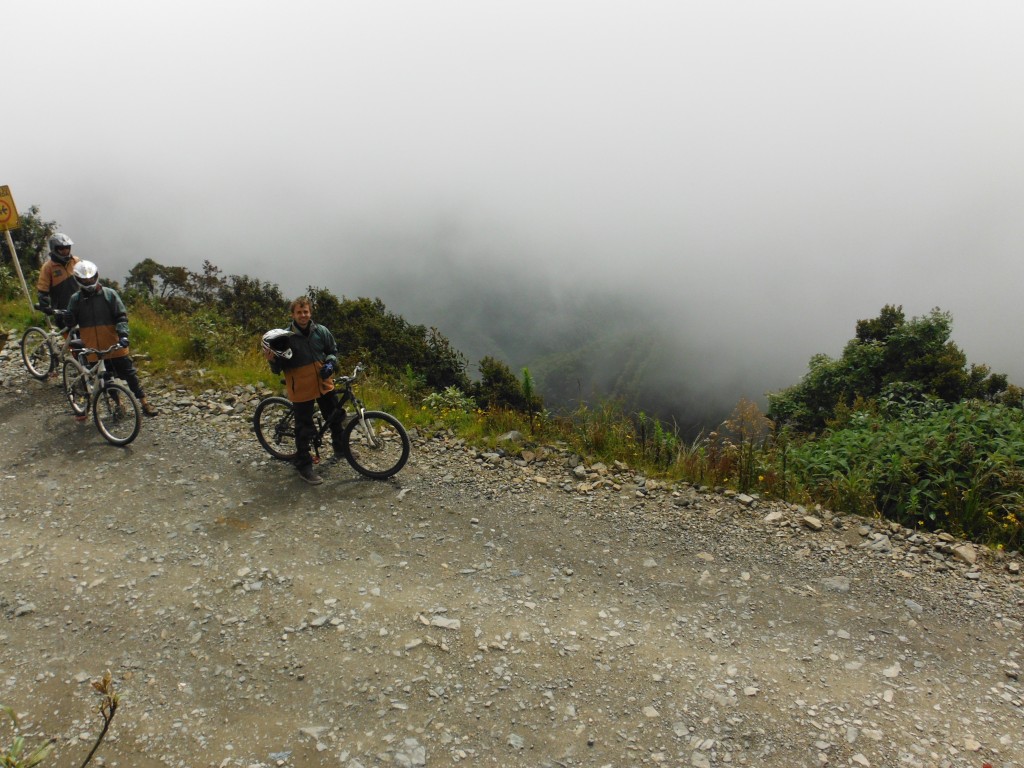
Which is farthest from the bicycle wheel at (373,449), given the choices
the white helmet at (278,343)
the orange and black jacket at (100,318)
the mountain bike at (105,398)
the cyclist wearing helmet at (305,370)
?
the orange and black jacket at (100,318)

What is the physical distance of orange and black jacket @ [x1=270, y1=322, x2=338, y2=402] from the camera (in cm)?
767

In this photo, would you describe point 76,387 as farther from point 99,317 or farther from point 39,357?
point 39,357

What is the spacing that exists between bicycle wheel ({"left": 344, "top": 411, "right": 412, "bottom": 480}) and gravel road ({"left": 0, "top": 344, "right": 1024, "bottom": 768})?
0.77 feet

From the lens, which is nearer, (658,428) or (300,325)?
(300,325)

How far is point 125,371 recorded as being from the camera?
31.9ft

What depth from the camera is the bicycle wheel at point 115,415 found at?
9.04 m

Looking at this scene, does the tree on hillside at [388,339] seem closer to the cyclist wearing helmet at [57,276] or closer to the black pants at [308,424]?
the cyclist wearing helmet at [57,276]

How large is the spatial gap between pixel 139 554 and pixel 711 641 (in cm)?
597

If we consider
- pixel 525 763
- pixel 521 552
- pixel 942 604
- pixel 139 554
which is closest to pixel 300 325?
pixel 139 554

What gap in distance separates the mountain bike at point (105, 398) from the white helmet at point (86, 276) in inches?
33.0

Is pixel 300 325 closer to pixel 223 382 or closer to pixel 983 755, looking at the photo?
pixel 223 382

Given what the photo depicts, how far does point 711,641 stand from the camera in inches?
218

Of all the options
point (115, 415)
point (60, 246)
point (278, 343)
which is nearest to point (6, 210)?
point (60, 246)

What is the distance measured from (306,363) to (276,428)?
4.69 ft
